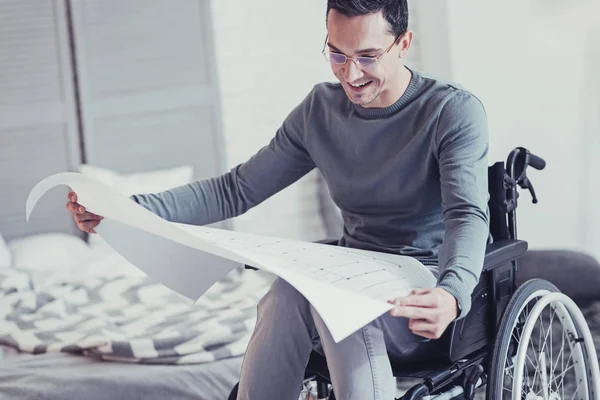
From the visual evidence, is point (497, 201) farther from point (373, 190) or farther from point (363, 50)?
point (363, 50)

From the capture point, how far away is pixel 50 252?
3.07m

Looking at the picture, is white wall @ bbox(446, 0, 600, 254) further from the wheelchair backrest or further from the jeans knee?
→ the jeans knee

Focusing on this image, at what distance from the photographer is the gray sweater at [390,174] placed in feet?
4.52

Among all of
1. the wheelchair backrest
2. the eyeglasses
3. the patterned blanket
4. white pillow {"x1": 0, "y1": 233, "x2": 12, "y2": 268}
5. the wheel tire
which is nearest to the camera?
the wheel tire

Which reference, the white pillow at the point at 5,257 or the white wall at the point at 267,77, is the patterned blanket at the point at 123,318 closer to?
the white pillow at the point at 5,257

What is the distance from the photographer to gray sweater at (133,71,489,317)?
54.2 inches

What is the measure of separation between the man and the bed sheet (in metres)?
0.51

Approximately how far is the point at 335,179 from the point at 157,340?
715 mm

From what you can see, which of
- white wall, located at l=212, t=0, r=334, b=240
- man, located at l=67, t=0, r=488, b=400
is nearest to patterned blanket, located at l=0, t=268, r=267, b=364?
man, located at l=67, t=0, r=488, b=400

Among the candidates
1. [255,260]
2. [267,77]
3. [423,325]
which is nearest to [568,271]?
[267,77]

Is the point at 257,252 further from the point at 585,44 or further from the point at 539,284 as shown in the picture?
the point at 585,44

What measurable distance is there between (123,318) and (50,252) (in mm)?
883

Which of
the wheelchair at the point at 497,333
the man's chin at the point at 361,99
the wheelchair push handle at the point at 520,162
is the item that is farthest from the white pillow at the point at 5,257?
the wheelchair push handle at the point at 520,162

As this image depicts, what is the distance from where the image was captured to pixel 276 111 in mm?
3791
